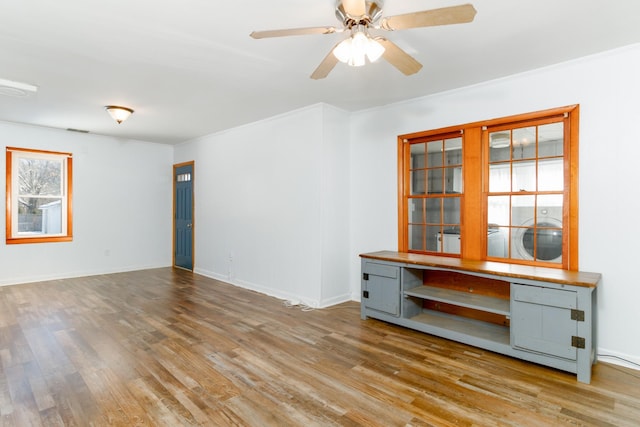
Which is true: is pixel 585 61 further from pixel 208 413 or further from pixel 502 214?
pixel 208 413

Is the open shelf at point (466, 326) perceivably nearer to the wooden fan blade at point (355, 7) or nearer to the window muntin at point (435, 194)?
the window muntin at point (435, 194)

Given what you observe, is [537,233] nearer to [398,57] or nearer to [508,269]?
[508,269]

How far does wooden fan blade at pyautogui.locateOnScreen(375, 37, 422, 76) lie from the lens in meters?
2.16

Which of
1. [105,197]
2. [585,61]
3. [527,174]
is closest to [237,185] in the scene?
[105,197]

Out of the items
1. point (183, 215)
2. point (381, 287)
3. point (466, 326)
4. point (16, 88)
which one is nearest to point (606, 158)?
point (466, 326)

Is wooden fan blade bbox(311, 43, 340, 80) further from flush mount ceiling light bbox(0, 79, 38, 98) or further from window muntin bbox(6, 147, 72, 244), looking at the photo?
window muntin bbox(6, 147, 72, 244)

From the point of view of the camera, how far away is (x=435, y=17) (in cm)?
181

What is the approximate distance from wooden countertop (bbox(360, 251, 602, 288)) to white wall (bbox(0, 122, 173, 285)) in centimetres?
508

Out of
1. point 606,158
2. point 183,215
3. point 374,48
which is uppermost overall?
point 374,48

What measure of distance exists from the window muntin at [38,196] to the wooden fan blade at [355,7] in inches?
244

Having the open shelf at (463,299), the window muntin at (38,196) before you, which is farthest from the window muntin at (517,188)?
the window muntin at (38,196)

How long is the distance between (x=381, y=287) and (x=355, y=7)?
108 inches

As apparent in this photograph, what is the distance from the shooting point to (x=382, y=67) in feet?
10.6

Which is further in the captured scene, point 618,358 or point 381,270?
point 381,270
